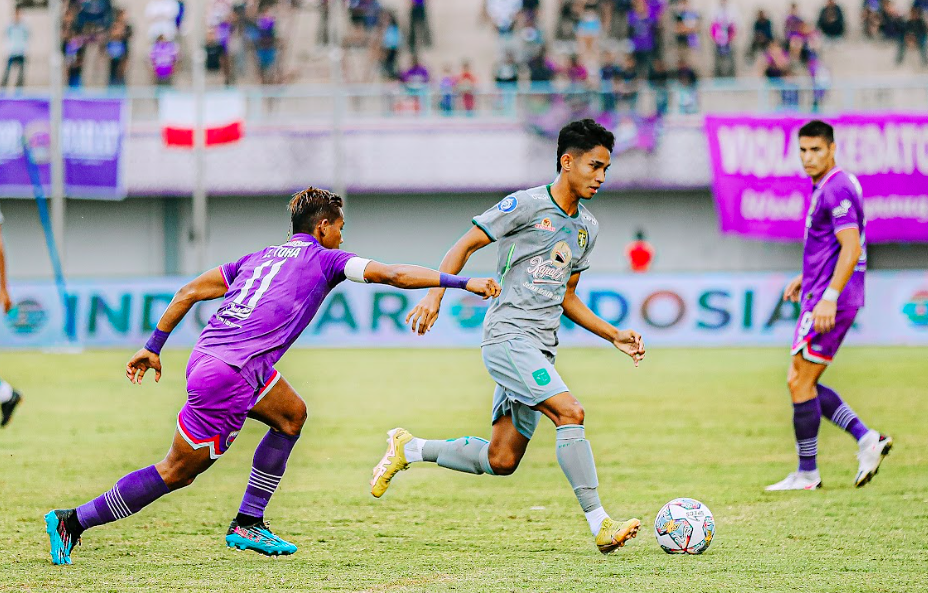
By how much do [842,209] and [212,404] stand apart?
165 inches

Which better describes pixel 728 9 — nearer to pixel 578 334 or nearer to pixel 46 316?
pixel 578 334

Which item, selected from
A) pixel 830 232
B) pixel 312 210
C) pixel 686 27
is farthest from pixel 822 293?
pixel 686 27

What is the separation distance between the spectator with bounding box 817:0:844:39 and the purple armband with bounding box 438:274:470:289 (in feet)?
84.6

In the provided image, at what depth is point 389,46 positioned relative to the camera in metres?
29.9

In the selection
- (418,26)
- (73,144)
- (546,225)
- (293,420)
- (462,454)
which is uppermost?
(418,26)

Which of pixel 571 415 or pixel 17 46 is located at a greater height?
pixel 17 46

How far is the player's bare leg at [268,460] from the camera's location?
661 cm

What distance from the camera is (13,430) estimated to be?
39.0ft

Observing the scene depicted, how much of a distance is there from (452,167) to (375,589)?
24.0 metres

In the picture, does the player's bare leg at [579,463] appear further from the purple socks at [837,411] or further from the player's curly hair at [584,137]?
the purple socks at [837,411]

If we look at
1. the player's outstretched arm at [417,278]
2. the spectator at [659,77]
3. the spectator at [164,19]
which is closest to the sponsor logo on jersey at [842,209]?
the player's outstretched arm at [417,278]

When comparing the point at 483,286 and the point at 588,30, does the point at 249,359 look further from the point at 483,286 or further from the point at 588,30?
the point at 588,30

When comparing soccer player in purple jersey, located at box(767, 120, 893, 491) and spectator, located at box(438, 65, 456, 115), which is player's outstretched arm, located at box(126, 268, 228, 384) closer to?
soccer player in purple jersey, located at box(767, 120, 893, 491)

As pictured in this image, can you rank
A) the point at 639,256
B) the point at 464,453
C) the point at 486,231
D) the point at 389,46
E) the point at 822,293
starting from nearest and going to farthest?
1. the point at 486,231
2. the point at 464,453
3. the point at 822,293
4. the point at 639,256
5. the point at 389,46
